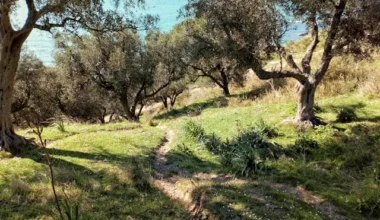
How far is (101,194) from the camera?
25.8ft

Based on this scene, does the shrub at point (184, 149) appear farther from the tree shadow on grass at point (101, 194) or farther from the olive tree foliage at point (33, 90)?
the olive tree foliage at point (33, 90)

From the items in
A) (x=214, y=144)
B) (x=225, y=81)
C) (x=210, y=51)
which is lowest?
(x=214, y=144)

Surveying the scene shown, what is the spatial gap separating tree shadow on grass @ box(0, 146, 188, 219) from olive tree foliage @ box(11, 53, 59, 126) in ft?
57.9

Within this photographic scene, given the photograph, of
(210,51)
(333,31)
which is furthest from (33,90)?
(333,31)

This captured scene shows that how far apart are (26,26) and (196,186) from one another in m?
6.72

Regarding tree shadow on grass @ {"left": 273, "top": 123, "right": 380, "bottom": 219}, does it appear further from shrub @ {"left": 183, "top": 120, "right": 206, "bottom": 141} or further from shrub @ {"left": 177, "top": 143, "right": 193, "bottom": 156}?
shrub @ {"left": 183, "top": 120, "right": 206, "bottom": 141}

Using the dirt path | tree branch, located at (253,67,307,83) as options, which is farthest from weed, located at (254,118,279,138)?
the dirt path

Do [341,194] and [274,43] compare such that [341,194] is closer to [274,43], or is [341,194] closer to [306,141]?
[306,141]

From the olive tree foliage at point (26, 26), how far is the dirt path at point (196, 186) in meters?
4.67

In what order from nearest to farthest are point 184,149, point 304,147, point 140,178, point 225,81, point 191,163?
point 140,178 → point 191,163 → point 304,147 → point 184,149 → point 225,81

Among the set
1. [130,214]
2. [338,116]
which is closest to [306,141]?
[338,116]

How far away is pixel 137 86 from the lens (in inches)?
1018

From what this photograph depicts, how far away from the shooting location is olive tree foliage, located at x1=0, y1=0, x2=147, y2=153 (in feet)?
33.2

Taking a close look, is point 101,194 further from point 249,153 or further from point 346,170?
point 346,170
